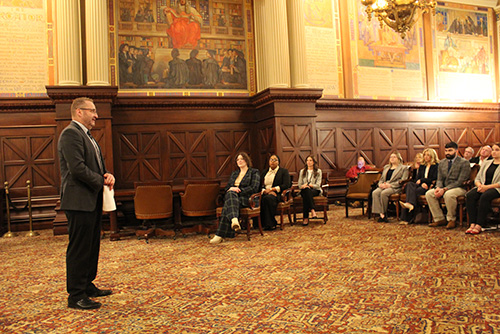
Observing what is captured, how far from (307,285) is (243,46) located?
916 centimetres

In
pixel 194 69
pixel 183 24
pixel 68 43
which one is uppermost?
pixel 183 24

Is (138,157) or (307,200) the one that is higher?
(138,157)

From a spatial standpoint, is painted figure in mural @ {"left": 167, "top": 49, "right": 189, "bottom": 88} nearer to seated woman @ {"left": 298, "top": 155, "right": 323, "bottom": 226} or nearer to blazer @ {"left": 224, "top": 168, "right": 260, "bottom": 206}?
seated woman @ {"left": 298, "top": 155, "right": 323, "bottom": 226}

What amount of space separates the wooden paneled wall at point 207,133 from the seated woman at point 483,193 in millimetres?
4620

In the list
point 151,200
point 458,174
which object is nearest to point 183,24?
point 151,200

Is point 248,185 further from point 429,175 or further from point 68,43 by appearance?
point 68,43

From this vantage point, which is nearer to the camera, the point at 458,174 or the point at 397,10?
the point at 397,10

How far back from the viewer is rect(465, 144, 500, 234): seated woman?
20.4ft

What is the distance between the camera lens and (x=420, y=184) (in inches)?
301

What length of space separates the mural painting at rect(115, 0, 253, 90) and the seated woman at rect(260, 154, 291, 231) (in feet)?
13.7

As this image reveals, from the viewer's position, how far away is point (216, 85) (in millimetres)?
11367

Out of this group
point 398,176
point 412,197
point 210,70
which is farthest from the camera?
point 210,70

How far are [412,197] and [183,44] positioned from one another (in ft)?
23.8

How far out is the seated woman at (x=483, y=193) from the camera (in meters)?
6.22
